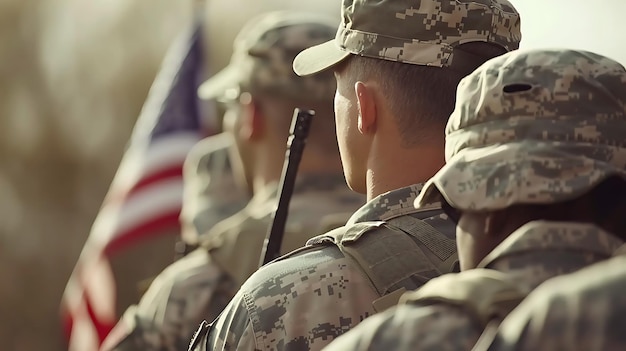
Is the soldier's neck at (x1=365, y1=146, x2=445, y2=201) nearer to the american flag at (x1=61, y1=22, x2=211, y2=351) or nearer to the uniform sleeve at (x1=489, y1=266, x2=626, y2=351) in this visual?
the uniform sleeve at (x1=489, y1=266, x2=626, y2=351)

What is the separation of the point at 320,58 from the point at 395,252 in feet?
2.28

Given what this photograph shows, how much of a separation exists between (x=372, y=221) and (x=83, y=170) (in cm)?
1465

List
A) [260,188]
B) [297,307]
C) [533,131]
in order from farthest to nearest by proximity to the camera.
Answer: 1. [260,188]
2. [297,307]
3. [533,131]

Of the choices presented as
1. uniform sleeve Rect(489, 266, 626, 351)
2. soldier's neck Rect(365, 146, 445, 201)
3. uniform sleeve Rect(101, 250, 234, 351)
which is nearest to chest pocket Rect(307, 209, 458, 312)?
soldier's neck Rect(365, 146, 445, 201)

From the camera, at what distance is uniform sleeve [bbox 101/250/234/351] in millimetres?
5047

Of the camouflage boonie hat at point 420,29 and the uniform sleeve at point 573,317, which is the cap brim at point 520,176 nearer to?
the uniform sleeve at point 573,317

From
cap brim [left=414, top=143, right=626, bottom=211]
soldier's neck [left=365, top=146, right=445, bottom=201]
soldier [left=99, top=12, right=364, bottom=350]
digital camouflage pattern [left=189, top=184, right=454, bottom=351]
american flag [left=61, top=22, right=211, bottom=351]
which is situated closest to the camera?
cap brim [left=414, top=143, right=626, bottom=211]

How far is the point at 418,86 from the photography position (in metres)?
3.41

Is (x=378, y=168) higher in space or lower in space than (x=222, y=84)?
higher

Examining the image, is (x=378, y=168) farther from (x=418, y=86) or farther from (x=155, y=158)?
(x=155, y=158)

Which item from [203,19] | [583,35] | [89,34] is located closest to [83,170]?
[89,34]

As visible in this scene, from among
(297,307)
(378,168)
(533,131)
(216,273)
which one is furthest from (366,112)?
(216,273)

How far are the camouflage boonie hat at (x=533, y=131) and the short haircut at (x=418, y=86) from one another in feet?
2.57

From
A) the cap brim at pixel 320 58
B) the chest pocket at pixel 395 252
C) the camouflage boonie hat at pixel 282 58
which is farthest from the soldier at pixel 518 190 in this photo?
the camouflage boonie hat at pixel 282 58
